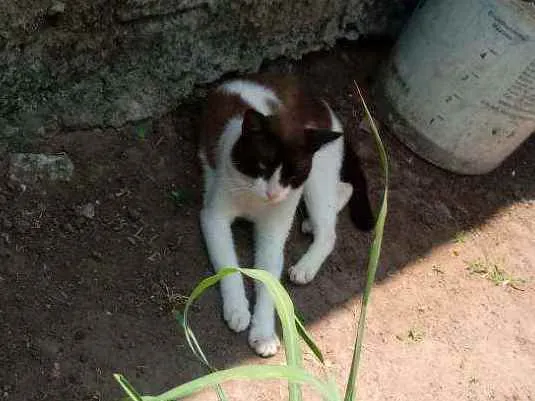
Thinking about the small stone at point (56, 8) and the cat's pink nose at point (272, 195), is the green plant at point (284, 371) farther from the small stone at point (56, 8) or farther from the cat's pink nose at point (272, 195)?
the small stone at point (56, 8)

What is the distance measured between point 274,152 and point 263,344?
0.65 meters

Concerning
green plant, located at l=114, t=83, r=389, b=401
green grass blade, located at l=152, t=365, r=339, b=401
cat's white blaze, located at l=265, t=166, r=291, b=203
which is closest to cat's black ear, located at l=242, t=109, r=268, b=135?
cat's white blaze, located at l=265, t=166, r=291, b=203

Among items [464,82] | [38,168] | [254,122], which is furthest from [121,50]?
[464,82]

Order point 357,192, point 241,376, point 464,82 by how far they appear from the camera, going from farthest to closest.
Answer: point 464,82 → point 357,192 → point 241,376

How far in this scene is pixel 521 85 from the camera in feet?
10.5

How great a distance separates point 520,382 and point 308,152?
46.1 inches

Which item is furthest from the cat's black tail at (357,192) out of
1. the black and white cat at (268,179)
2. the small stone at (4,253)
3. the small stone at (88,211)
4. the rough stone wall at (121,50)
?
the small stone at (4,253)

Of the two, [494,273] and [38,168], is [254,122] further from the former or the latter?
[494,273]

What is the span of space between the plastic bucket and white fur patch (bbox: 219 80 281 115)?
80cm

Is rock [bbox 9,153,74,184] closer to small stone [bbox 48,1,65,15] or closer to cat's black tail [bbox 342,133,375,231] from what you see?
small stone [bbox 48,1,65,15]

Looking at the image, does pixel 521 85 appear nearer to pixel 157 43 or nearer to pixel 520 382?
pixel 520 382

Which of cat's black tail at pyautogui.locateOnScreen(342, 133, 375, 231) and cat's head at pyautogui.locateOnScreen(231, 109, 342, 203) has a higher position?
cat's head at pyautogui.locateOnScreen(231, 109, 342, 203)

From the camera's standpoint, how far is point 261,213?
9.34 feet

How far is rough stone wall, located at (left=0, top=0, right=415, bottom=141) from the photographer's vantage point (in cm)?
259
